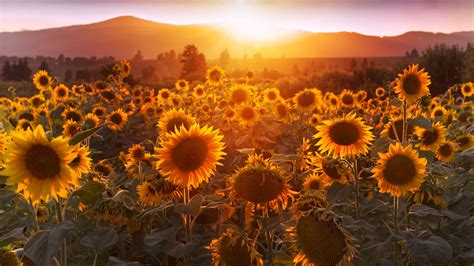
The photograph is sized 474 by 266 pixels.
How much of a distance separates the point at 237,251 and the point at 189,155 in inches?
31.8

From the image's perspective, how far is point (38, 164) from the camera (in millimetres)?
2293

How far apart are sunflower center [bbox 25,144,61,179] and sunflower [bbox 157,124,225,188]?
2.19ft

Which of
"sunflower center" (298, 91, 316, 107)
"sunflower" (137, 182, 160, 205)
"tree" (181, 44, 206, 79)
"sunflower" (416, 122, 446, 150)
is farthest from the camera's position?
"tree" (181, 44, 206, 79)

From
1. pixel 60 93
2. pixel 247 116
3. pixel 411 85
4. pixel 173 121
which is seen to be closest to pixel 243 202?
pixel 173 121

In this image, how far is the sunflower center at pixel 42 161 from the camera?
2.28 meters

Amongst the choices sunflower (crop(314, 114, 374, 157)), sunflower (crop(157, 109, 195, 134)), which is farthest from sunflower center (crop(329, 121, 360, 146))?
sunflower (crop(157, 109, 195, 134))

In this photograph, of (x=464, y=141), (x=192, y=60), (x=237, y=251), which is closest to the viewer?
(x=237, y=251)

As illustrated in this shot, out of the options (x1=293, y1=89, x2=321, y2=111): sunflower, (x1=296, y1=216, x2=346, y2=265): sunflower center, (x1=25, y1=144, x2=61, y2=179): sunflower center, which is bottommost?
(x1=293, y1=89, x2=321, y2=111): sunflower

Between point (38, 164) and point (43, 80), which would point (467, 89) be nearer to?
point (43, 80)

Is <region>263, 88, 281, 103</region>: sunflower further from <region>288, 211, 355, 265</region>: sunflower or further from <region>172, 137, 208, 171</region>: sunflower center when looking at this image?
<region>288, 211, 355, 265</region>: sunflower

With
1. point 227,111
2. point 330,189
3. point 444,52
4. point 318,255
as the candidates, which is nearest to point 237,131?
point 227,111

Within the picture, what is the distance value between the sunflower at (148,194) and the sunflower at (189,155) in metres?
0.49

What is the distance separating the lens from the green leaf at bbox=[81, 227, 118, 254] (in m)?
2.67

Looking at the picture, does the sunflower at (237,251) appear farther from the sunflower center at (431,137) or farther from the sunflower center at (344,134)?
the sunflower center at (431,137)
